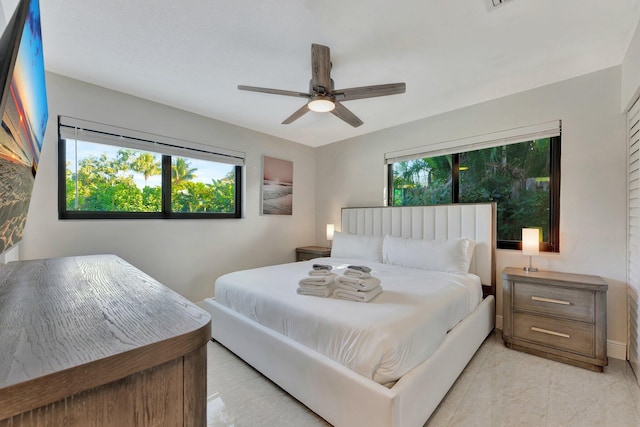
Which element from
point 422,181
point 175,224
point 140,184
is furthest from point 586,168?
point 140,184

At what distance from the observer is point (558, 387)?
1.94 meters

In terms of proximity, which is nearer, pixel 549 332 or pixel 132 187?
pixel 549 332

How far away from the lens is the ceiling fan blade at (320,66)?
6.02 ft

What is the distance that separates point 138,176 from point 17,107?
2561 millimetres

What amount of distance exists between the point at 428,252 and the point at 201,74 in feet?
9.19

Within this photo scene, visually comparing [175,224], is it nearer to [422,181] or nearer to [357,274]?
[357,274]

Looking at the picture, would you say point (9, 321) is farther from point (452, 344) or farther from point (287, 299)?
point (452, 344)

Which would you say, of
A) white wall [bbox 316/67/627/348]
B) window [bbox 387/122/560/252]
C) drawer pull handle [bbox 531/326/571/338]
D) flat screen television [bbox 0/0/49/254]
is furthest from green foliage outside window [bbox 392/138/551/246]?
flat screen television [bbox 0/0/49/254]

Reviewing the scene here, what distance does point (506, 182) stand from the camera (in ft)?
9.99

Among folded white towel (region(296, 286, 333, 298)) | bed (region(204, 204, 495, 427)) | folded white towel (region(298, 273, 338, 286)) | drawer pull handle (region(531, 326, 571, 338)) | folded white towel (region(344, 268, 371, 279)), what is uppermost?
folded white towel (region(344, 268, 371, 279))

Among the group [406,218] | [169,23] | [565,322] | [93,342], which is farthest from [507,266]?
[169,23]

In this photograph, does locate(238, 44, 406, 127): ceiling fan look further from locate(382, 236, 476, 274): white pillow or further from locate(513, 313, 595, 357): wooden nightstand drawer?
locate(513, 313, 595, 357): wooden nightstand drawer

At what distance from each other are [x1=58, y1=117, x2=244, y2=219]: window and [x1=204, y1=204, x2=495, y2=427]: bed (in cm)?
141

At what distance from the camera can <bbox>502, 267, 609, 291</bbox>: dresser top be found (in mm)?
2160
